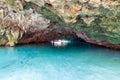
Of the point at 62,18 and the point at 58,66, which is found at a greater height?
the point at 62,18

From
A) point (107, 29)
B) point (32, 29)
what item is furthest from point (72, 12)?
point (32, 29)

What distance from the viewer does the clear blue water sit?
6.10m

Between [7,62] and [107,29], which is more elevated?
[107,29]

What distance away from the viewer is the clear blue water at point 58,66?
6.10m

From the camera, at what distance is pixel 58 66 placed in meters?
7.25

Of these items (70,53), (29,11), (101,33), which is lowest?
(70,53)

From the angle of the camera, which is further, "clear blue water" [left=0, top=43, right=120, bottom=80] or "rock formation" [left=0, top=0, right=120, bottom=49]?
"rock formation" [left=0, top=0, right=120, bottom=49]

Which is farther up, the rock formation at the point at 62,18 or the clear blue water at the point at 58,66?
the rock formation at the point at 62,18

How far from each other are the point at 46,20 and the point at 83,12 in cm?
333

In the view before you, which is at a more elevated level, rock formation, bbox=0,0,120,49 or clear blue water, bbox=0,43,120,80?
rock formation, bbox=0,0,120,49

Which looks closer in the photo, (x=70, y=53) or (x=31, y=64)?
(x=31, y=64)

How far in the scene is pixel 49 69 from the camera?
22.6ft

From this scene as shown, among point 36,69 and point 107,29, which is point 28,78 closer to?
point 36,69

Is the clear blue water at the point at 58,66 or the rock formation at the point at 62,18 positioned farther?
the rock formation at the point at 62,18
